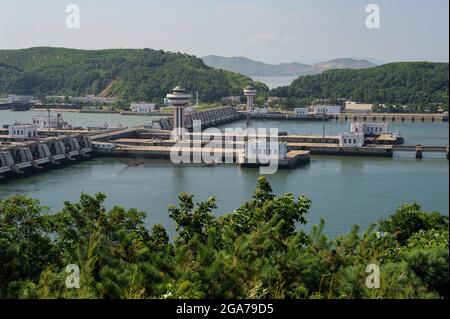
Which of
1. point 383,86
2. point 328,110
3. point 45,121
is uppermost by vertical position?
point 383,86

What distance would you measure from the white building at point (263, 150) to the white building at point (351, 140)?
6.31ft

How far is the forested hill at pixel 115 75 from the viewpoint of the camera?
2503 centimetres

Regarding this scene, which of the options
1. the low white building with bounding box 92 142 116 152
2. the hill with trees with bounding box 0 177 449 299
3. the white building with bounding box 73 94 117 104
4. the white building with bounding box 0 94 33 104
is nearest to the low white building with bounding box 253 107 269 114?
the white building with bounding box 73 94 117 104

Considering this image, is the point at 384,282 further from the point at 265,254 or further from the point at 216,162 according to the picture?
the point at 216,162

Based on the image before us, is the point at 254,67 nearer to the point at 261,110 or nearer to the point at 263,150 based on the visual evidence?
the point at 261,110

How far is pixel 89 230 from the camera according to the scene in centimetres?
335

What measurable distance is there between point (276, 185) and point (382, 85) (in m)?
16.1

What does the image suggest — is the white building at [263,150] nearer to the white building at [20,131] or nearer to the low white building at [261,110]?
the white building at [20,131]

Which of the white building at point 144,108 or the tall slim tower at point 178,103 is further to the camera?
the white building at point 144,108

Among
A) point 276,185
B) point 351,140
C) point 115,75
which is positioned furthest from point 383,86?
point 276,185

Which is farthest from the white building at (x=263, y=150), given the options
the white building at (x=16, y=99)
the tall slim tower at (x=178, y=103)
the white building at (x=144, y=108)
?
the white building at (x=16, y=99)

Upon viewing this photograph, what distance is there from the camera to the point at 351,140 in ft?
38.9

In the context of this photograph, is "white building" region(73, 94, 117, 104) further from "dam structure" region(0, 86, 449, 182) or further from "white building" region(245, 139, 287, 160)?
"white building" region(245, 139, 287, 160)
